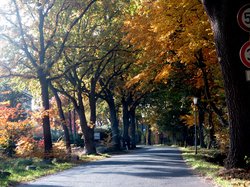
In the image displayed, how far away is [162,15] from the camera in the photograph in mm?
18141

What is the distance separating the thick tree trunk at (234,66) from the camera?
10891mm

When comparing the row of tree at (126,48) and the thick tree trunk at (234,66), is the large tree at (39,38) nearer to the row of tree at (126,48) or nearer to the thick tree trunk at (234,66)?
the row of tree at (126,48)

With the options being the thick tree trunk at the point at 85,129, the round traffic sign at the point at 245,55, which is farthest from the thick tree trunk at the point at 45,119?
the round traffic sign at the point at 245,55

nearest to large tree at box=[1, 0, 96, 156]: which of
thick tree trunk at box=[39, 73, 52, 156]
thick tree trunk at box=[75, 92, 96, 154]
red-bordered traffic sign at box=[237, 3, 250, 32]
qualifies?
thick tree trunk at box=[39, 73, 52, 156]

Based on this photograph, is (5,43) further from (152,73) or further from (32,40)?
(152,73)

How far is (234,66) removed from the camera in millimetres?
10945

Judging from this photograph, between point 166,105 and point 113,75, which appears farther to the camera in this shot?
point 166,105

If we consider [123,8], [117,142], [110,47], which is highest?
[123,8]

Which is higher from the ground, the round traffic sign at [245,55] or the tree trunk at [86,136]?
the round traffic sign at [245,55]

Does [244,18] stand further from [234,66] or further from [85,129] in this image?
[85,129]

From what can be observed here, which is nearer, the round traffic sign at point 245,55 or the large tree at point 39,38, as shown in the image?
the round traffic sign at point 245,55

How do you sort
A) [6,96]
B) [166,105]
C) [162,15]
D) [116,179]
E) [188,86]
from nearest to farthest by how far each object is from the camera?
[116,179] → [162,15] → [188,86] → [6,96] → [166,105]

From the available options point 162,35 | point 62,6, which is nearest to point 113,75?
point 62,6

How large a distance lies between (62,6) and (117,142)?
18.2 m
